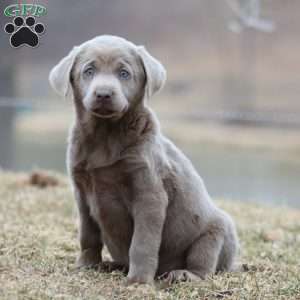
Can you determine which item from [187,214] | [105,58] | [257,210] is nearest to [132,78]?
[105,58]

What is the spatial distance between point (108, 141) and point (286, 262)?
4.58ft

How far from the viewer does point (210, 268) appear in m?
3.20

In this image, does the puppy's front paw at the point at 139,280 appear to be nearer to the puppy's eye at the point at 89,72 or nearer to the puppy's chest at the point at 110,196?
the puppy's chest at the point at 110,196


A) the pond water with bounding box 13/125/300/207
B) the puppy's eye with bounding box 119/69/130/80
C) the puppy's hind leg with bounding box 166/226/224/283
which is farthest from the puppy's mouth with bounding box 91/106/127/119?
the pond water with bounding box 13/125/300/207

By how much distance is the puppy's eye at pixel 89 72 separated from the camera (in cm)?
293

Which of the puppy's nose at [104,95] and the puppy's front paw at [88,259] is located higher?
the puppy's nose at [104,95]

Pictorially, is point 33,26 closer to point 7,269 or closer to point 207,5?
point 7,269

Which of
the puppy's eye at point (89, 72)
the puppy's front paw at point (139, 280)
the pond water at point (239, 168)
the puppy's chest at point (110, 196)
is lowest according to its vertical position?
the pond water at point (239, 168)

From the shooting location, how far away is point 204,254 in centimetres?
321

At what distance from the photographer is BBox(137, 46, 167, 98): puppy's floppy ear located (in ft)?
9.84

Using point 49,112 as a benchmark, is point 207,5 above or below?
above

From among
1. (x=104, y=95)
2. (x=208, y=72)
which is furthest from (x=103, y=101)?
(x=208, y=72)

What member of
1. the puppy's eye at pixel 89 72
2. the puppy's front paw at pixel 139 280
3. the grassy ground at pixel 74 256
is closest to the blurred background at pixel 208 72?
the grassy ground at pixel 74 256

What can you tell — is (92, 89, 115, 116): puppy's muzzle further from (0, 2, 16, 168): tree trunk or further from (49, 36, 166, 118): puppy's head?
(0, 2, 16, 168): tree trunk
